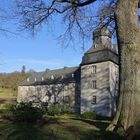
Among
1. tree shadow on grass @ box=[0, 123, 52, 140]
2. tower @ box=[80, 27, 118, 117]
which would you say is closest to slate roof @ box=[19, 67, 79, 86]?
tower @ box=[80, 27, 118, 117]

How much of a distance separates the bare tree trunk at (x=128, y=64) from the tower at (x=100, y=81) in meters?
36.2

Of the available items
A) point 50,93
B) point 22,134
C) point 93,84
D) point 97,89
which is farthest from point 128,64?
point 50,93

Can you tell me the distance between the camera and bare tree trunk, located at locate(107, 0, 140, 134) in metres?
9.37

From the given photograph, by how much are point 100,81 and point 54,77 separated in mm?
21202

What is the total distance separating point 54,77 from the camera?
68.2 metres

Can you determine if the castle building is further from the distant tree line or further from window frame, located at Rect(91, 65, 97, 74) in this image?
the distant tree line

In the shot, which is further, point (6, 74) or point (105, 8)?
point (6, 74)

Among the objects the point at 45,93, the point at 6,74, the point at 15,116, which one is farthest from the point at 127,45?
the point at 6,74

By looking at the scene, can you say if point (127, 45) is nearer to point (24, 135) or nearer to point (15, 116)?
point (24, 135)

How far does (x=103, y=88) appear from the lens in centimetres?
A: 4825

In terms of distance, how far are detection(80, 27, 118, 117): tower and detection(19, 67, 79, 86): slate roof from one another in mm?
7032

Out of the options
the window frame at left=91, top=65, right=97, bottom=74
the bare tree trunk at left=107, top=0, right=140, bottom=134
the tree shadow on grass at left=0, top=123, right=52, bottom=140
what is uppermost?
the window frame at left=91, top=65, right=97, bottom=74

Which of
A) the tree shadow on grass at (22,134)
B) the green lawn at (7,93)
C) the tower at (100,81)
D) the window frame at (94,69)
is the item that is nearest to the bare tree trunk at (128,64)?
the tree shadow on grass at (22,134)

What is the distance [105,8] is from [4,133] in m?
9.72
